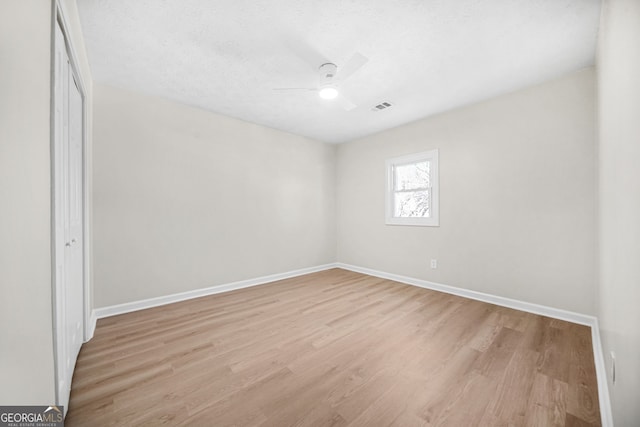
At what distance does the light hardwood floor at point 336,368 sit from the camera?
1.37m

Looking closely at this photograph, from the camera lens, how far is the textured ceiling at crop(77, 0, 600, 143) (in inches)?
68.0

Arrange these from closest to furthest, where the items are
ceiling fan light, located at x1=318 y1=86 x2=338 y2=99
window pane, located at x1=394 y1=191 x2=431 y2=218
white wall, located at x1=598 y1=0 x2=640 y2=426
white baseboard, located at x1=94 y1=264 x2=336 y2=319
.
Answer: white wall, located at x1=598 y1=0 x2=640 y2=426
ceiling fan light, located at x1=318 y1=86 x2=338 y2=99
white baseboard, located at x1=94 y1=264 x2=336 y2=319
window pane, located at x1=394 y1=191 x2=431 y2=218

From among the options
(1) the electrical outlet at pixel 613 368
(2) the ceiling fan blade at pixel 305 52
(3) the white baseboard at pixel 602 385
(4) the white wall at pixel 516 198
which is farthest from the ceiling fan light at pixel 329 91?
(3) the white baseboard at pixel 602 385

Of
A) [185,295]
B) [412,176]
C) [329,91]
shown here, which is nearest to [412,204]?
[412,176]

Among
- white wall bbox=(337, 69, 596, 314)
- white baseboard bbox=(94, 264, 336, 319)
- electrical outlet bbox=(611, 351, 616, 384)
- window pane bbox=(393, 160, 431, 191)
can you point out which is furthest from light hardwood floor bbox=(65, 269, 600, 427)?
window pane bbox=(393, 160, 431, 191)

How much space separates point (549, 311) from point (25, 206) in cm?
421

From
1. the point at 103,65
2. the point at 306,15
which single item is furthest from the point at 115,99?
the point at 306,15

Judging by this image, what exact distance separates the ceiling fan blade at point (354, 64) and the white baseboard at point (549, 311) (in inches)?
108

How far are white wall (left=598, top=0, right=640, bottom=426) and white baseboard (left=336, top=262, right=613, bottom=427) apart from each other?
0.19m

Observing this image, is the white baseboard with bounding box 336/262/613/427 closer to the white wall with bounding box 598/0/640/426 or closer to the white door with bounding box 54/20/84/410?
the white wall with bounding box 598/0/640/426

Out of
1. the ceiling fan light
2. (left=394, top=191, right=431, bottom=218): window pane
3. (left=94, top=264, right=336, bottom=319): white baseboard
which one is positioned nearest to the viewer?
the ceiling fan light

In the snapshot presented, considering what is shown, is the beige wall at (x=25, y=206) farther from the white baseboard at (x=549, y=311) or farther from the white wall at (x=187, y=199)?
the white baseboard at (x=549, y=311)

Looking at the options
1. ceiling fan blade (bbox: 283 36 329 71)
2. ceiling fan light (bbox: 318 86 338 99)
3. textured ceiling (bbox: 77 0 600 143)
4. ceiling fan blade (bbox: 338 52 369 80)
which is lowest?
ceiling fan light (bbox: 318 86 338 99)

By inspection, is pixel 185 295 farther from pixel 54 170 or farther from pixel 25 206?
pixel 25 206
